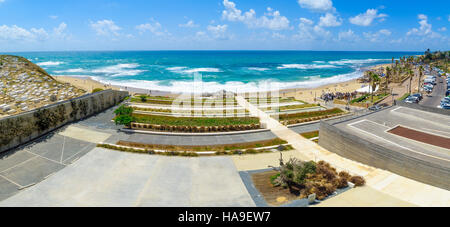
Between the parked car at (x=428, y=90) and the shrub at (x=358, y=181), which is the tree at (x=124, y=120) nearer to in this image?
the shrub at (x=358, y=181)

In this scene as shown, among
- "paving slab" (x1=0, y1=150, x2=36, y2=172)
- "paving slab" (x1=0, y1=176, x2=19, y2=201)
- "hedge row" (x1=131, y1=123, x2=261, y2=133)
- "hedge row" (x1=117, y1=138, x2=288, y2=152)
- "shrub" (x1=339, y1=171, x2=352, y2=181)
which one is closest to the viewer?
"paving slab" (x1=0, y1=176, x2=19, y2=201)

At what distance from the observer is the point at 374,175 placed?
51.5 ft

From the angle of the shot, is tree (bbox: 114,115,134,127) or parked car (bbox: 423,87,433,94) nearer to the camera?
tree (bbox: 114,115,134,127)

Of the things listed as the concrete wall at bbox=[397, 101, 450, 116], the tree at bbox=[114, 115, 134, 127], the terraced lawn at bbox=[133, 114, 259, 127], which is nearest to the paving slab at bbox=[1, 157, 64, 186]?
the tree at bbox=[114, 115, 134, 127]

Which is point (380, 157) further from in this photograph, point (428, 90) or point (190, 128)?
point (428, 90)

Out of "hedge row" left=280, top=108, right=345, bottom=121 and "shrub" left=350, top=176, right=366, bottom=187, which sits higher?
"hedge row" left=280, top=108, right=345, bottom=121

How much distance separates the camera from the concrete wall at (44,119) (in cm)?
1984

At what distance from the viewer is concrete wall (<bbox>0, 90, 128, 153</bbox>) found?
1984 centimetres

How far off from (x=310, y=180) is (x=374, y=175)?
4924 millimetres

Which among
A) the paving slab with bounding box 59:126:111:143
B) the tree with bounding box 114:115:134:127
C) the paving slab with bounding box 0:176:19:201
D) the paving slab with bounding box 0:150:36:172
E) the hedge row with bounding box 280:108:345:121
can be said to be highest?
the tree with bounding box 114:115:134:127

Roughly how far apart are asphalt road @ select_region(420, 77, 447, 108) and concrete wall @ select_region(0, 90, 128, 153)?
55307 millimetres

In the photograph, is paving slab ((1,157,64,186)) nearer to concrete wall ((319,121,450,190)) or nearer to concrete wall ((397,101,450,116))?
concrete wall ((319,121,450,190))

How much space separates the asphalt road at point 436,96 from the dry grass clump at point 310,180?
121 ft
